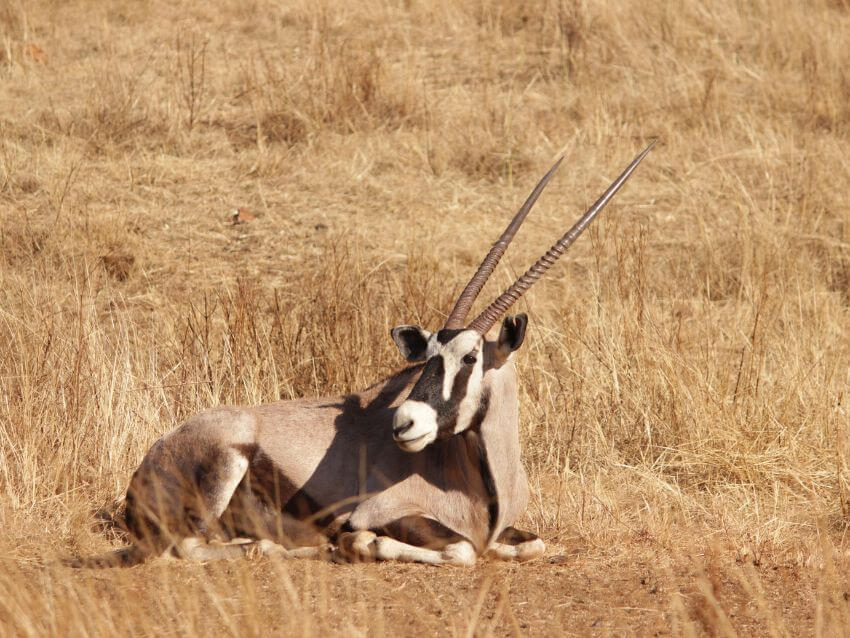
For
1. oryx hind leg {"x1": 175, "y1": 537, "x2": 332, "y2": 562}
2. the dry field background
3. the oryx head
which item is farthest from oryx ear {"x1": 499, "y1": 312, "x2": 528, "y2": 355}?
oryx hind leg {"x1": 175, "y1": 537, "x2": 332, "y2": 562}

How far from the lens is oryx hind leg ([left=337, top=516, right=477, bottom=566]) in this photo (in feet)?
18.2

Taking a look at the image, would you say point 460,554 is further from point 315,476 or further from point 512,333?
point 512,333

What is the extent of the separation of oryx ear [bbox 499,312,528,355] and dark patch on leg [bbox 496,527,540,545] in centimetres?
86

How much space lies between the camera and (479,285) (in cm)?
596

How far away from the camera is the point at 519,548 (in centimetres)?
570

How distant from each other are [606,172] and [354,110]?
2.57 meters

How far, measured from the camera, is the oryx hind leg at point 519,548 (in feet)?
18.6

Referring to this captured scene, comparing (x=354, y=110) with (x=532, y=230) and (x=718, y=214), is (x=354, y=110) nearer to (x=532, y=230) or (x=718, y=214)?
(x=532, y=230)

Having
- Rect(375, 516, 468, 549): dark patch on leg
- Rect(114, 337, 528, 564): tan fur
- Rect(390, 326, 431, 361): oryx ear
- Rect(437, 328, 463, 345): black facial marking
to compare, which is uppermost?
Answer: Rect(437, 328, 463, 345): black facial marking

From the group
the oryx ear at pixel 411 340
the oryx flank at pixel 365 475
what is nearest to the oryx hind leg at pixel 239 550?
the oryx flank at pixel 365 475

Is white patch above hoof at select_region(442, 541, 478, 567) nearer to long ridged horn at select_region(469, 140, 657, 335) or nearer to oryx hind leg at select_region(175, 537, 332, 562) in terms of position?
oryx hind leg at select_region(175, 537, 332, 562)

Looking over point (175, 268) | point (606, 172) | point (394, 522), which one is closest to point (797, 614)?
point (394, 522)

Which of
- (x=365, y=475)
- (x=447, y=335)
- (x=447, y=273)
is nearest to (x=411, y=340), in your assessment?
(x=447, y=335)

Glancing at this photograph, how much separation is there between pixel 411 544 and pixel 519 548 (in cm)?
49
